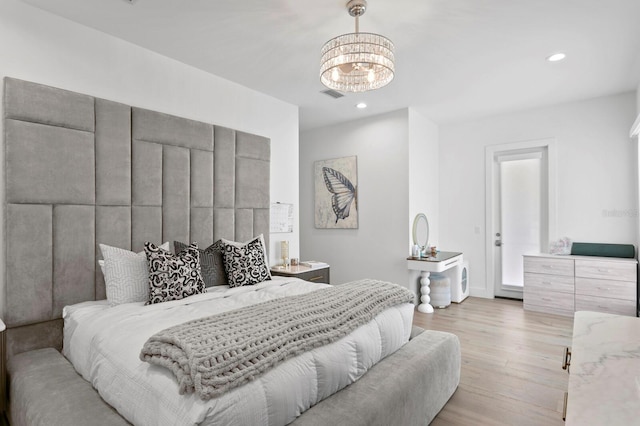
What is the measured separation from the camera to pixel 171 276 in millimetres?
2428

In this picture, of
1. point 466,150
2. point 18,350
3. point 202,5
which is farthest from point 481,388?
point 466,150

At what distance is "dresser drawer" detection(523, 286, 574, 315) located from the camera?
428cm

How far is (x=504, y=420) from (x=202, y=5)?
3246 mm

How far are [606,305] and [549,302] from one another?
552 millimetres

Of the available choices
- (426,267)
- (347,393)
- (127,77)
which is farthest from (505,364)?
(127,77)

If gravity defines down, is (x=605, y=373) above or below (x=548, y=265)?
above

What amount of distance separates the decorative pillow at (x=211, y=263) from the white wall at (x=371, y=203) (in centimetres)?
243

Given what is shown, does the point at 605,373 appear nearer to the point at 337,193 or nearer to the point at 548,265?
the point at 548,265

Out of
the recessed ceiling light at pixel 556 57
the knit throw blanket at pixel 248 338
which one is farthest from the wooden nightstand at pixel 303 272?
the recessed ceiling light at pixel 556 57

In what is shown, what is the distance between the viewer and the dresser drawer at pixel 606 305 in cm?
390

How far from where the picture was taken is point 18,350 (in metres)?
2.27

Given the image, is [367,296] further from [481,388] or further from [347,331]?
[481,388]

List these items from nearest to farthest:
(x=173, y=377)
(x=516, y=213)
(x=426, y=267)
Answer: (x=173, y=377), (x=426, y=267), (x=516, y=213)

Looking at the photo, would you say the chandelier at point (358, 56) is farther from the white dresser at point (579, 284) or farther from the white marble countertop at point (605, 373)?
the white dresser at point (579, 284)
